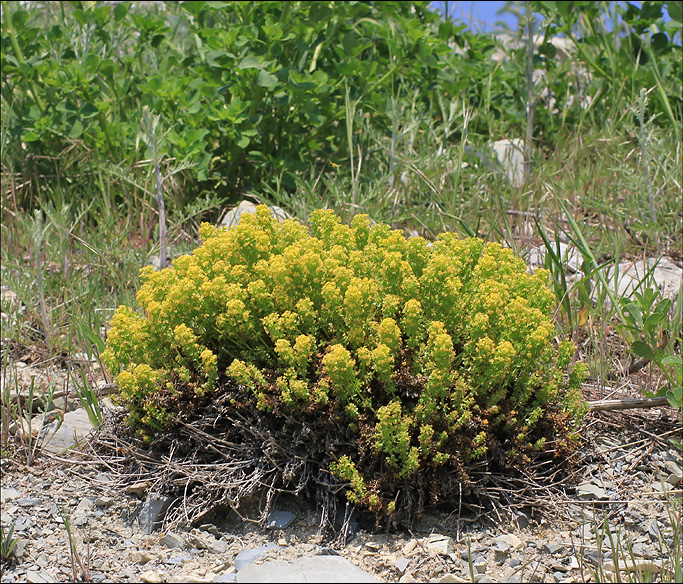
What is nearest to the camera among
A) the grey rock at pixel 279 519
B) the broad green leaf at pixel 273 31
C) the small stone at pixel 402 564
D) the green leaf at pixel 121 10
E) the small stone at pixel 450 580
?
the small stone at pixel 450 580

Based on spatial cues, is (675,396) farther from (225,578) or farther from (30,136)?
(30,136)

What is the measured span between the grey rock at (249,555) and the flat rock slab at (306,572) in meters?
0.12

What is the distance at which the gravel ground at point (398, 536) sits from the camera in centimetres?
238

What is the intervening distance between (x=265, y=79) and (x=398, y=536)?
112 inches

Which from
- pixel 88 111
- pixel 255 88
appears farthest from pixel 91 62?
pixel 255 88

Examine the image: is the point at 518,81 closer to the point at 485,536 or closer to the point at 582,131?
the point at 582,131

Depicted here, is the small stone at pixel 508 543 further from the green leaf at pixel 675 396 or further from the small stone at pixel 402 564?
the green leaf at pixel 675 396

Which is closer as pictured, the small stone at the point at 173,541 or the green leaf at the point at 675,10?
the small stone at the point at 173,541

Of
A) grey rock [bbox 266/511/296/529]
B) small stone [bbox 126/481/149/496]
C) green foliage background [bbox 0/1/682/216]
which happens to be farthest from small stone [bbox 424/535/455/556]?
green foliage background [bbox 0/1/682/216]

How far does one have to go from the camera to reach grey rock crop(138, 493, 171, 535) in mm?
2658

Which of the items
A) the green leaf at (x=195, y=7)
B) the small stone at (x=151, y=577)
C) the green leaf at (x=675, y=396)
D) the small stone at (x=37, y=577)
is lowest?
the small stone at (x=37, y=577)

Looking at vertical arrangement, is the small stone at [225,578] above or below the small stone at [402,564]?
below

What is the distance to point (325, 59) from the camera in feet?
16.8

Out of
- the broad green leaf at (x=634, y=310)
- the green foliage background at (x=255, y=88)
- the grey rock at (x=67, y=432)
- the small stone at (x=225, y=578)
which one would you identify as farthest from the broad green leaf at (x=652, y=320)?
the grey rock at (x=67, y=432)
